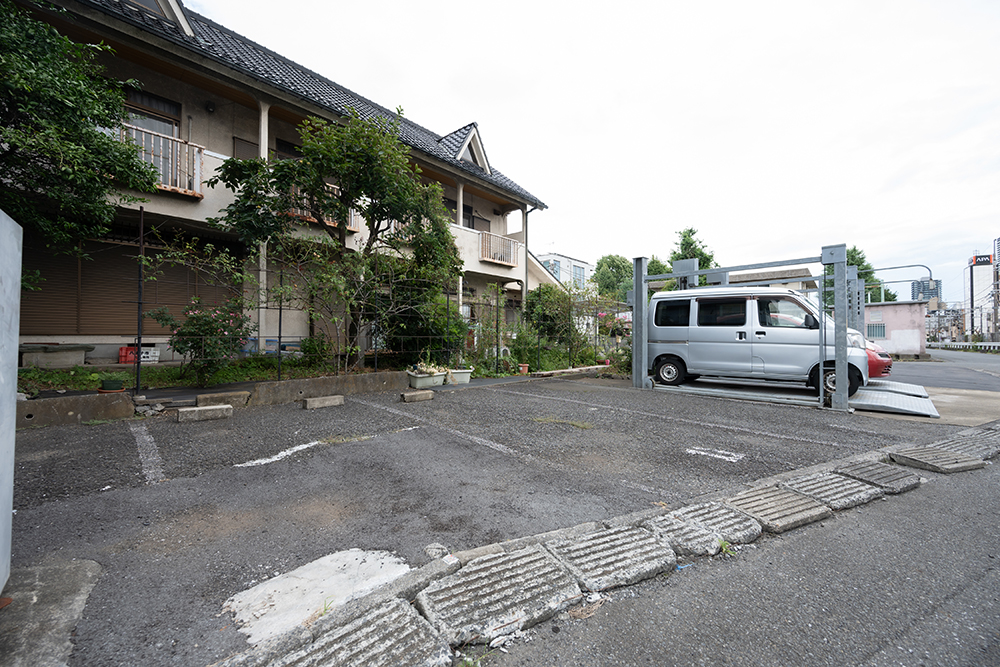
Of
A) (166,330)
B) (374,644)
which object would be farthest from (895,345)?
(166,330)

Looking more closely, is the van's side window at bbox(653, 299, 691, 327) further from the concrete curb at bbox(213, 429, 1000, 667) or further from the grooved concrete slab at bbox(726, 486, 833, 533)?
the grooved concrete slab at bbox(726, 486, 833, 533)

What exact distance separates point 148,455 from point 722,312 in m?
8.15

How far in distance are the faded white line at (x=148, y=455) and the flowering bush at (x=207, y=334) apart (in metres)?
1.71

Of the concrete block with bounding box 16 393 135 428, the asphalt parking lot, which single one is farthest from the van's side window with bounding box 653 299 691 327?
the concrete block with bounding box 16 393 135 428

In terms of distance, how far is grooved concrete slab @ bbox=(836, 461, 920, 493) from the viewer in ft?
9.67

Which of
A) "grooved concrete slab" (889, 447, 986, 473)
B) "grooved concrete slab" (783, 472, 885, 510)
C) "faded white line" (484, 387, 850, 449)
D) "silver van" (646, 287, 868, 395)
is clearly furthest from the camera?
"silver van" (646, 287, 868, 395)

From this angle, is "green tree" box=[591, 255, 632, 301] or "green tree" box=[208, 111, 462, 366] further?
"green tree" box=[591, 255, 632, 301]

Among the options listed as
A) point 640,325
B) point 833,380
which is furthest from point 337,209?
point 833,380

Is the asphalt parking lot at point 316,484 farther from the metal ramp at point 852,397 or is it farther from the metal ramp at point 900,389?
the metal ramp at point 900,389

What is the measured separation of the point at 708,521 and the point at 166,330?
9.85 metres

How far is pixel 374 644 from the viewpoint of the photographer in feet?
4.67

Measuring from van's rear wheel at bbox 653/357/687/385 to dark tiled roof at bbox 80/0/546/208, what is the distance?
322 inches

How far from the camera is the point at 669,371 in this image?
7965 millimetres

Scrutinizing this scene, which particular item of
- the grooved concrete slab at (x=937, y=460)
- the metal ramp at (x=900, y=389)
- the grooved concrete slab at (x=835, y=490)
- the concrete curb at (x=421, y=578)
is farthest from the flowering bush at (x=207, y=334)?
the metal ramp at (x=900, y=389)
